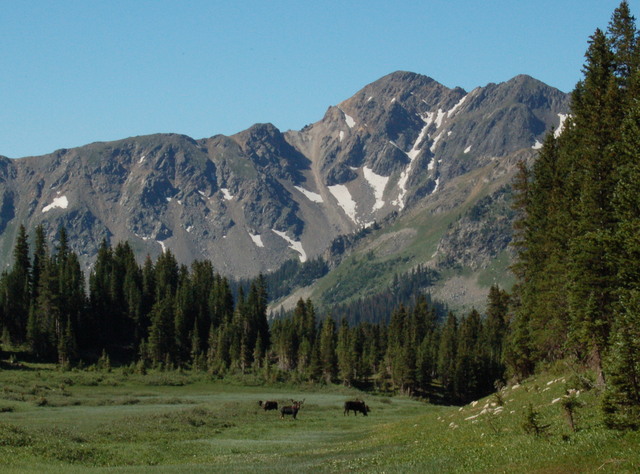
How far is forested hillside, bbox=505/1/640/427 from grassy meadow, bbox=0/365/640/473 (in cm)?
295

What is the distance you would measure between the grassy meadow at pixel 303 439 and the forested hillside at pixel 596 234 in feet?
9.69

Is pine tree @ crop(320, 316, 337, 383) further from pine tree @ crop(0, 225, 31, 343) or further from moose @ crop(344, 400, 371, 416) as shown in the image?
moose @ crop(344, 400, 371, 416)

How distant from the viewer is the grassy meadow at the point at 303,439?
2505 centimetres

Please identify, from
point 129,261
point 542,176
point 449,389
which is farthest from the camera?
point 129,261

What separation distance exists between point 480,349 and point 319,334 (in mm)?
45497

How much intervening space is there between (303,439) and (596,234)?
25949 millimetres

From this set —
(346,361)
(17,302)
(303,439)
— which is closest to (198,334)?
(346,361)

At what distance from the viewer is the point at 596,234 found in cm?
3622

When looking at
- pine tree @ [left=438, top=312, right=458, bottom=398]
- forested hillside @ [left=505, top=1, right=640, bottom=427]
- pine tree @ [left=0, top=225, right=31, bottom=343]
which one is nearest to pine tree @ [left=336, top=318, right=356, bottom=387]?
pine tree @ [left=438, top=312, right=458, bottom=398]

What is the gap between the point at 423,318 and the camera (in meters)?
183

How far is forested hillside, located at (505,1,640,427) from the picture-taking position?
29484mm

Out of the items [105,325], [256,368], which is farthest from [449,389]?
[105,325]

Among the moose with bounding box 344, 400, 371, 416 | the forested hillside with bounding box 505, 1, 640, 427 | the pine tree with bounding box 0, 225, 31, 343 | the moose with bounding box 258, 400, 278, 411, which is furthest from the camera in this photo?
the pine tree with bounding box 0, 225, 31, 343

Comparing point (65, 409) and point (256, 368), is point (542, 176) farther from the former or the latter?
point (256, 368)
